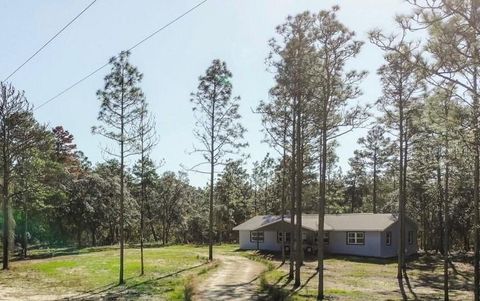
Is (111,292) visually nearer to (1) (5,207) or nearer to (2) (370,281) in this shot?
(2) (370,281)

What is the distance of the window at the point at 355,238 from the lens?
46188 mm

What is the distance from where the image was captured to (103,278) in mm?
26906

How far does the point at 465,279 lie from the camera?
32.3m

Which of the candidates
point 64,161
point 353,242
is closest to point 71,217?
point 64,161

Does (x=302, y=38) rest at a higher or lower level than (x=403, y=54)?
higher

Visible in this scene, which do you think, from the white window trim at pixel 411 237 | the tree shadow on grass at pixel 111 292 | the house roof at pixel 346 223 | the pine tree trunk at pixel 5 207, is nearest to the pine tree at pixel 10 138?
the pine tree trunk at pixel 5 207

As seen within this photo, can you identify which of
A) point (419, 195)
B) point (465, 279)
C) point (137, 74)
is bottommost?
point (465, 279)

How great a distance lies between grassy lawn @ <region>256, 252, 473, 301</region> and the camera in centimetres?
2127

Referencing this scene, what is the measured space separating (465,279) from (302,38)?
806 inches

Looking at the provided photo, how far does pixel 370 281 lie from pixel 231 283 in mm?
8502

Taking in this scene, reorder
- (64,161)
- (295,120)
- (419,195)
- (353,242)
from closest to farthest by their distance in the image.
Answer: (295,120) < (353,242) < (419,195) < (64,161)

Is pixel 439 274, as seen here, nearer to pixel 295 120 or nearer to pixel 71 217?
pixel 295 120

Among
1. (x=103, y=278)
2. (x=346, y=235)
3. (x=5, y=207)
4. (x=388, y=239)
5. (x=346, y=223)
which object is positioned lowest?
(x=103, y=278)

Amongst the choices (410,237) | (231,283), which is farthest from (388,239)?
(231,283)
